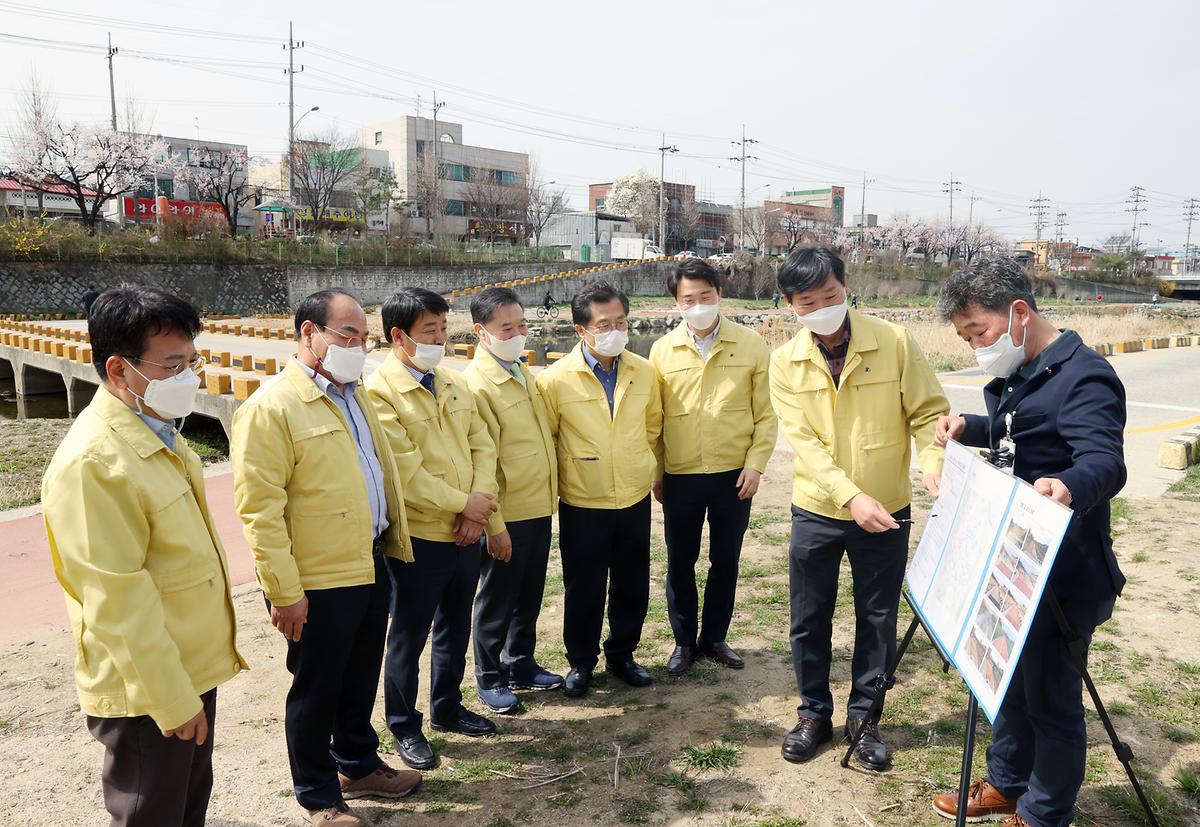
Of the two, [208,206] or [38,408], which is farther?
[208,206]

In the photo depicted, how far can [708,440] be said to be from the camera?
3.73 metres

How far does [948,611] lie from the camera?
2494 millimetres

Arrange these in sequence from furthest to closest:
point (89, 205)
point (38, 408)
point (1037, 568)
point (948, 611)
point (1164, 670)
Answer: point (89, 205) → point (38, 408) → point (1164, 670) → point (948, 611) → point (1037, 568)

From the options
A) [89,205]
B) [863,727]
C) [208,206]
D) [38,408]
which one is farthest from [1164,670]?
[89,205]

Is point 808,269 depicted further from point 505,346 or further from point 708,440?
point 505,346

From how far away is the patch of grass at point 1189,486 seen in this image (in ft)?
20.9

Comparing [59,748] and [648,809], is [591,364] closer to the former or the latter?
[648,809]

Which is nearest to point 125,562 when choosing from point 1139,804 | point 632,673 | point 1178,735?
point 632,673

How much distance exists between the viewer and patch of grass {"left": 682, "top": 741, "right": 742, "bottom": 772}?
9.95 feet

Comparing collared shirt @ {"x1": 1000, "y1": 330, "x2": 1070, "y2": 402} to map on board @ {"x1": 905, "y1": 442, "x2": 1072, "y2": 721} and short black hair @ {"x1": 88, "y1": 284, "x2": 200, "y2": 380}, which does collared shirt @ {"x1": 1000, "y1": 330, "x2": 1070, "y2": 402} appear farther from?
short black hair @ {"x1": 88, "y1": 284, "x2": 200, "y2": 380}

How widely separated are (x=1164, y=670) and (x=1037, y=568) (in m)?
2.27

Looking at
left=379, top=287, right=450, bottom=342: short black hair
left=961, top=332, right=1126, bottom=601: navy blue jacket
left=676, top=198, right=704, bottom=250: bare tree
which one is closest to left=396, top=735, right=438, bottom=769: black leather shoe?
left=379, top=287, right=450, bottom=342: short black hair

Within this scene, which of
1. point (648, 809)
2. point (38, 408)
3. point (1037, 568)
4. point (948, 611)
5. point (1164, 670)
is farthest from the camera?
point (38, 408)

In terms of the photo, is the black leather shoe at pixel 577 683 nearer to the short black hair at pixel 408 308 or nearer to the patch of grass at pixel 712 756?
the patch of grass at pixel 712 756
